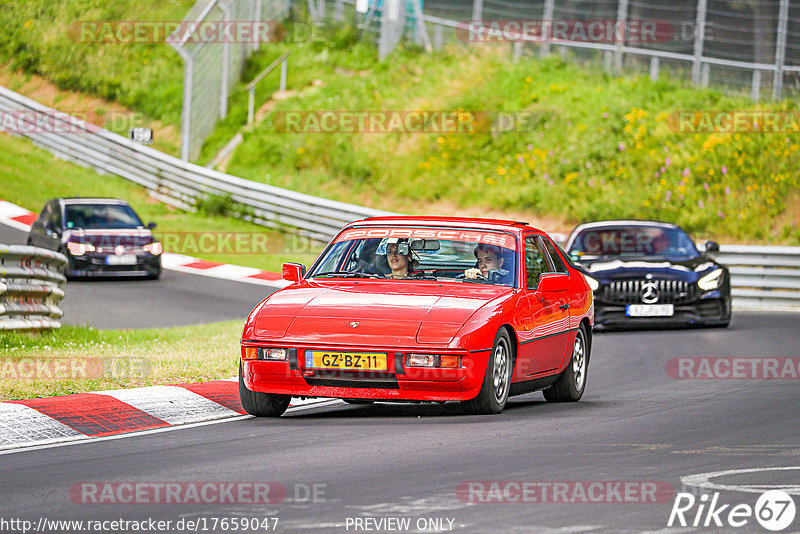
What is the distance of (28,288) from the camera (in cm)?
1373

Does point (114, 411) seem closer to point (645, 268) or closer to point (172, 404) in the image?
point (172, 404)

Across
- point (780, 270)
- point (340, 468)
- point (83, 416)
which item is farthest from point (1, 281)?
point (780, 270)

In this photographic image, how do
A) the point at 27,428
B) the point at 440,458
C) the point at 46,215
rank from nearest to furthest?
the point at 440,458
the point at 27,428
the point at 46,215

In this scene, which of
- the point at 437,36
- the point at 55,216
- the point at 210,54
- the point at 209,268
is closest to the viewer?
the point at 55,216

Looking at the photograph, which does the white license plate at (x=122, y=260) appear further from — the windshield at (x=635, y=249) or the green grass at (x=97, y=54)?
the green grass at (x=97, y=54)

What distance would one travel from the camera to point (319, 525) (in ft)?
19.4

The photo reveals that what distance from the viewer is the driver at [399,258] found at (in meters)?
10.3

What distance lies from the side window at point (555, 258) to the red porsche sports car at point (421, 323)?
38 millimetres

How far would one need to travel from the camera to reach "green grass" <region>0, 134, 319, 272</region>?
91.8ft

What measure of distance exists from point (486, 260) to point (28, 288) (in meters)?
5.52

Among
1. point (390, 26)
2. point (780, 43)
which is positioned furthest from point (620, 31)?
point (390, 26)

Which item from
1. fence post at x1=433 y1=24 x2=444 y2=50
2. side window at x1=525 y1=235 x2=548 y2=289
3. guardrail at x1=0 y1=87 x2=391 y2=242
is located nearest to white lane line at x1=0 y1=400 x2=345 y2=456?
side window at x1=525 y1=235 x2=548 y2=289

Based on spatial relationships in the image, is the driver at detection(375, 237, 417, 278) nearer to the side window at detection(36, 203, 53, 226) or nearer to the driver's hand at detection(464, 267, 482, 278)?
the driver's hand at detection(464, 267, 482, 278)

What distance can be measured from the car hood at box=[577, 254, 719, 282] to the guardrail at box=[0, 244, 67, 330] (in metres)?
6.63
